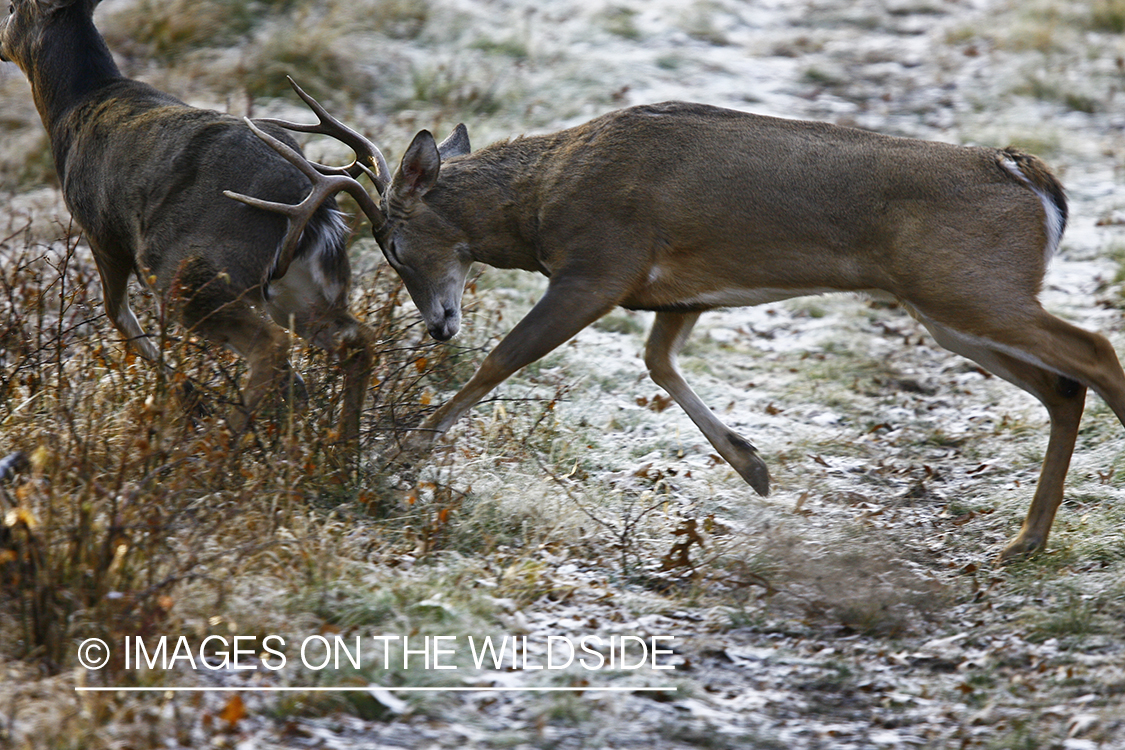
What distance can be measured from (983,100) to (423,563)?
10.0m

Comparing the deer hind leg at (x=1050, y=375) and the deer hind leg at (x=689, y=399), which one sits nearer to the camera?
the deer hind leg at (x=1050, y=375)

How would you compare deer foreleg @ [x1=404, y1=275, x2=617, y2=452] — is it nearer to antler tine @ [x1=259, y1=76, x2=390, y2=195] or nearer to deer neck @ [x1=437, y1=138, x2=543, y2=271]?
deer neck @ [x1=437, y1=138, x2=543, y2=271]

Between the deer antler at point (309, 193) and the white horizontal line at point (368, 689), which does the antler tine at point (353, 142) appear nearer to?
the deer antler at point (309, 193)

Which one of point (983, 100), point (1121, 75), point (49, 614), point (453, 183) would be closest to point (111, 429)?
point (49, 614)

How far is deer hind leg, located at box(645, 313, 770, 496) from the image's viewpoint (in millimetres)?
6477

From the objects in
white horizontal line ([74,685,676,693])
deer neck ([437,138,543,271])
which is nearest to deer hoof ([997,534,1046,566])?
white horizontal line ([74,685,676,693])

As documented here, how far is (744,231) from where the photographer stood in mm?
5754

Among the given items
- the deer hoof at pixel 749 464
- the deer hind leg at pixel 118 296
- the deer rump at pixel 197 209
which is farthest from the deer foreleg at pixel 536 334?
the deer hind leg at pixel 118 296

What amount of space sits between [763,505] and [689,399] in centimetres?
69

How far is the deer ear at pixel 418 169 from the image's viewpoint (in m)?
5.96

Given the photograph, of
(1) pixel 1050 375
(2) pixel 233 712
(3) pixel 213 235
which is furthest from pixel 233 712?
(1) pixel 1050 375

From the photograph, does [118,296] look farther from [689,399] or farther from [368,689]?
[368,689]

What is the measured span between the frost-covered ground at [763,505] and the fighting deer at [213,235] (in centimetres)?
96

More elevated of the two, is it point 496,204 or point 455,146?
point 455,146
